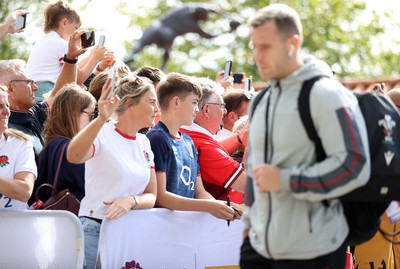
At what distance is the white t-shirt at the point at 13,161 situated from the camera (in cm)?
660

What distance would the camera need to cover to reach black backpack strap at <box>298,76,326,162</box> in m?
4.91

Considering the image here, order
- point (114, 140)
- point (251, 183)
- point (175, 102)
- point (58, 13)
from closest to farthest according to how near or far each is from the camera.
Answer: point (251, 183), point (114, 140), point (175, 102), point (58, 13)

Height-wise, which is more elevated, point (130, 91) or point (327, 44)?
point (130, 91)

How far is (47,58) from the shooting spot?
9.08 m

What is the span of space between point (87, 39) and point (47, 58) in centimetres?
83

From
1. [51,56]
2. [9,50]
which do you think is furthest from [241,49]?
[51,56]

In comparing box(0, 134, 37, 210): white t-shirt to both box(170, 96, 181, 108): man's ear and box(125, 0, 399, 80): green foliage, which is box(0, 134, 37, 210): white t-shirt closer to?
box(170, 96, 181, 108): man's ear

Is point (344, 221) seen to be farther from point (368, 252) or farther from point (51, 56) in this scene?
point (51, 56)

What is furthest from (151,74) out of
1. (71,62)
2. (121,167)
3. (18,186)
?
(18,186)

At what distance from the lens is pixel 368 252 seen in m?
7.88

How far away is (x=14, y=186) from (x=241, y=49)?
34638 mm

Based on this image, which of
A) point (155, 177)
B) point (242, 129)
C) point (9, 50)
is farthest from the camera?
point (9, 50)

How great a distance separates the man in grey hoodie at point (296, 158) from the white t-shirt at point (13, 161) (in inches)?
82.6

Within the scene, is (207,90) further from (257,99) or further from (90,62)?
(257,99)
